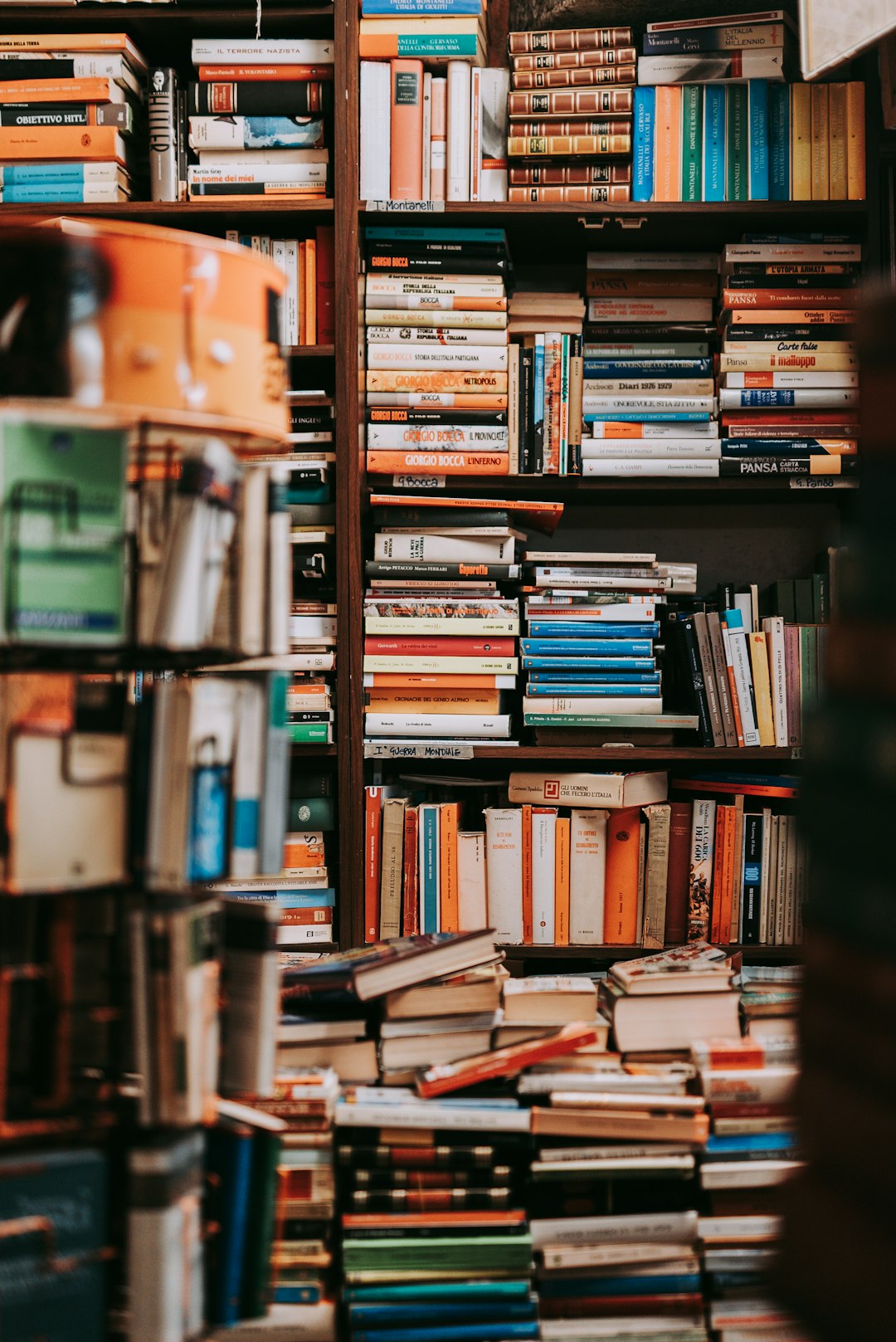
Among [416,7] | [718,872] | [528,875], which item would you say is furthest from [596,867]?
[416,7]

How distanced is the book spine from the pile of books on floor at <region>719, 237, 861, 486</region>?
2.21 feet

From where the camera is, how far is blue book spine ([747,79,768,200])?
2.16 metres

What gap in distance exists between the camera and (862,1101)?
93 cm

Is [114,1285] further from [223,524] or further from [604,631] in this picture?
[604,631]

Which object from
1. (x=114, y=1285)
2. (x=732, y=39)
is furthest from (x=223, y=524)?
(x=732, y=39)

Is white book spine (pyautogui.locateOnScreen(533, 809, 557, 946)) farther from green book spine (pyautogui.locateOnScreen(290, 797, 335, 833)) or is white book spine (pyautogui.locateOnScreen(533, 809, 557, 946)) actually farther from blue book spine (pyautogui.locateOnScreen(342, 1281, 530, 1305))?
blue book spine (pyautogui.locateOnScreen(342, 1281, 530, 1305))

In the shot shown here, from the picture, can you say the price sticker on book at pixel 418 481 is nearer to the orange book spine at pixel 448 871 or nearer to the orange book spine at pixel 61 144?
the orange book spine at pixel 448 871

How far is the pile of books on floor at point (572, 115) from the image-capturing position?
2166 millimetres

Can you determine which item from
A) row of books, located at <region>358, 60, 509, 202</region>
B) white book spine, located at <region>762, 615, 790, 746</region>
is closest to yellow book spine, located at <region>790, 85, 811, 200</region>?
row of books, located at <region>358, 60, 509, 202</region>

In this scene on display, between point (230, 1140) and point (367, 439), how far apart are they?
1.43m

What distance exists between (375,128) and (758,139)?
737mm

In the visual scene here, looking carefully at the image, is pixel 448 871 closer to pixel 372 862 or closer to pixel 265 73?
pixel 372 862

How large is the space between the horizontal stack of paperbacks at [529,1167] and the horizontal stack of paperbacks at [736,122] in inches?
61.2

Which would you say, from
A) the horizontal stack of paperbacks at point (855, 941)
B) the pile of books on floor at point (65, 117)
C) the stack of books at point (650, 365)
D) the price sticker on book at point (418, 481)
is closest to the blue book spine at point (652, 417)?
the stack of books at point (650, 365)
